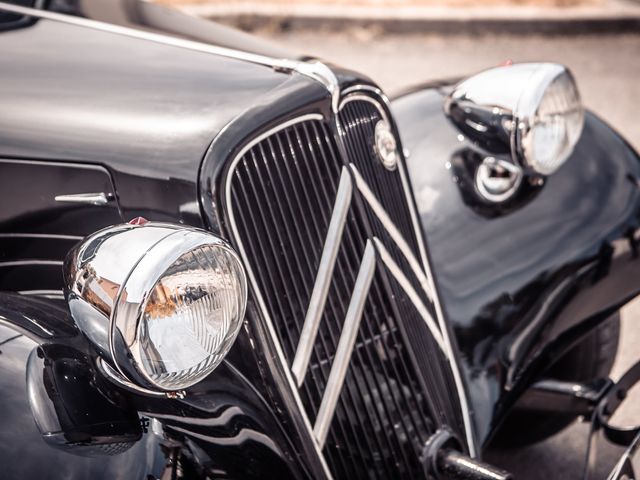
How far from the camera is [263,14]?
22.7ft

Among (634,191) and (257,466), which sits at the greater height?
(634,191)

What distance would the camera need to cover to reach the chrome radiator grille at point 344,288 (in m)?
1.76

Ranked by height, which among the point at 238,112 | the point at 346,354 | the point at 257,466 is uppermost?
the point at 238,112

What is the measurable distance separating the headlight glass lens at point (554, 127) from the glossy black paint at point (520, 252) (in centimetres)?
13

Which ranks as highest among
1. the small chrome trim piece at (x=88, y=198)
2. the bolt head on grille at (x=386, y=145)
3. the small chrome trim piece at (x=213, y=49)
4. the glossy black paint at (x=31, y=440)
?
the small chrome trim piece at (x=213, y=49)

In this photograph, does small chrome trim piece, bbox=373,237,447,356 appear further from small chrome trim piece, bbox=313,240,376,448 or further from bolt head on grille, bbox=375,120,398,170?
bolt head on grille, bbox=375,120,398,170

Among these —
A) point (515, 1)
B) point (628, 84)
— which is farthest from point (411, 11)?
point (628, 84)

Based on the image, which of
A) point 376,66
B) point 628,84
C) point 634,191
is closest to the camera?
point 634,191

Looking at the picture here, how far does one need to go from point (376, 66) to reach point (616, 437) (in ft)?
14.4

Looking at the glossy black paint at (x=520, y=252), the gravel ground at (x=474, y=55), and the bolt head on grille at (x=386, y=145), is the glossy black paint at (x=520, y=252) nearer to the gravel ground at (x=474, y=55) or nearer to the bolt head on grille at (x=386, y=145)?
the bolt head on grille at (x=386, y=145)

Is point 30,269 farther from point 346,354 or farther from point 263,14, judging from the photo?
point 263,14

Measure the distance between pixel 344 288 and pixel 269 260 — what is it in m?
0.20

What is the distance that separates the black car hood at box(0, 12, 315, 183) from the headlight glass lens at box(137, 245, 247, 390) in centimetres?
27

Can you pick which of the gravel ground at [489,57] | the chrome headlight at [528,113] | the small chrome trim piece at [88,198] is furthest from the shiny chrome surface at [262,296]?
the gravel ground at [489,57]
